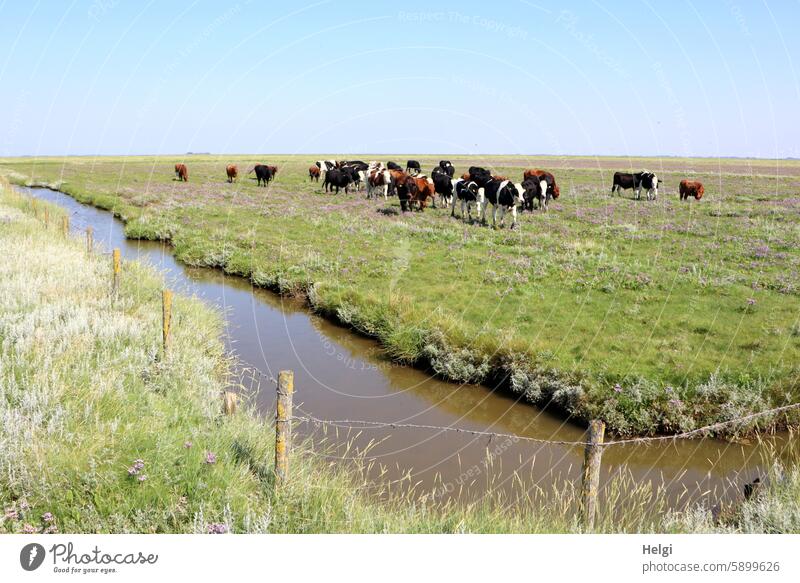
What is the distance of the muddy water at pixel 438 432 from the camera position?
7906 millimetres

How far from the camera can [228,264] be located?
20266 mm

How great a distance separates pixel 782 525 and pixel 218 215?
28.9 metres

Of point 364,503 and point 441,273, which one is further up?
point 441,273

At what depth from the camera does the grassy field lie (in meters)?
9.75

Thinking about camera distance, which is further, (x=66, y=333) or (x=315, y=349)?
(x=315, y=349)

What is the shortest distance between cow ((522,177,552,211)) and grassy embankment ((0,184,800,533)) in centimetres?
2151

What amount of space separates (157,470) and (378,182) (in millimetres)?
33325

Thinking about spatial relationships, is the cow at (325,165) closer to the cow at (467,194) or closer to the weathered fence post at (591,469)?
the cow at (467,194)

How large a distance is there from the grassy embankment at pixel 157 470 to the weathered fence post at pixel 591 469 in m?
0.18

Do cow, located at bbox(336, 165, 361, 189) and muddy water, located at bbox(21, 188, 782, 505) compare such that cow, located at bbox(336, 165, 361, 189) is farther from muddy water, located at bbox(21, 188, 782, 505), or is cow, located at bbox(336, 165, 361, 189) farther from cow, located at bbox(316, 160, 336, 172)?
muddy water, located at bbox(21, 188, 782, 505)

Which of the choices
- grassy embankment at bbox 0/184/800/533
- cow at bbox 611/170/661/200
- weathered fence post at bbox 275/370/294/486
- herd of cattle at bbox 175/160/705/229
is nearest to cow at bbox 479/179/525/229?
herd of cattle at bbox 175/160/705/229

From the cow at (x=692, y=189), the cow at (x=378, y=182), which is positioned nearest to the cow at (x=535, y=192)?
the cow at (x=378, y=182)
